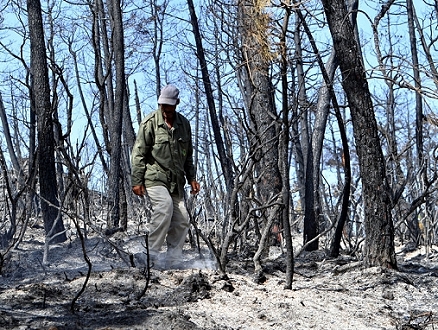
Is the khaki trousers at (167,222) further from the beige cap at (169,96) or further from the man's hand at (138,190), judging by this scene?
the beige cap at (169,96)

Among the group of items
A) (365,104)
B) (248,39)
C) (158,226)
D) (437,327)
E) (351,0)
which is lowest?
(437,327)

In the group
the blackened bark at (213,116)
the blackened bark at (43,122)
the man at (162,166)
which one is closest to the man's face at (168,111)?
the man at (162,166)

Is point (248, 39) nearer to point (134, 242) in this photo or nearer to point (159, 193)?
point (159, 193)

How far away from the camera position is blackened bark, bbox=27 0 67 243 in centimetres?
1009

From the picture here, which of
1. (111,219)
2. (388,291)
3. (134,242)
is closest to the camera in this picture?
(388,291)

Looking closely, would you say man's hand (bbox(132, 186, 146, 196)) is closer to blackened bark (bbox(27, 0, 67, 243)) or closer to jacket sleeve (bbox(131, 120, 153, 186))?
jacket sleeve (bbox(131, 120, 153, 186))

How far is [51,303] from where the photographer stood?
508 centimetres

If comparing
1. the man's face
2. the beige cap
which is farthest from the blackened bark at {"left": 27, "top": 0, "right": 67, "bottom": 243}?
the beige cap

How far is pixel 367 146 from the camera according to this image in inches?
261

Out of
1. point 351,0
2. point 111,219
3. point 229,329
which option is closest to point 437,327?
point 229,329

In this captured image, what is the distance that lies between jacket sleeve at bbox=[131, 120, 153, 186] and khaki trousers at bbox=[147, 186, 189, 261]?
168 mm

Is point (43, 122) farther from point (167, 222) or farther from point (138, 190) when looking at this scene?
point (167, 222)

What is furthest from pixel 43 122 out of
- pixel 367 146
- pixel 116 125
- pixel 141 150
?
pixel 367 146

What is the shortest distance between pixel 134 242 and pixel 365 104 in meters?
5.02
